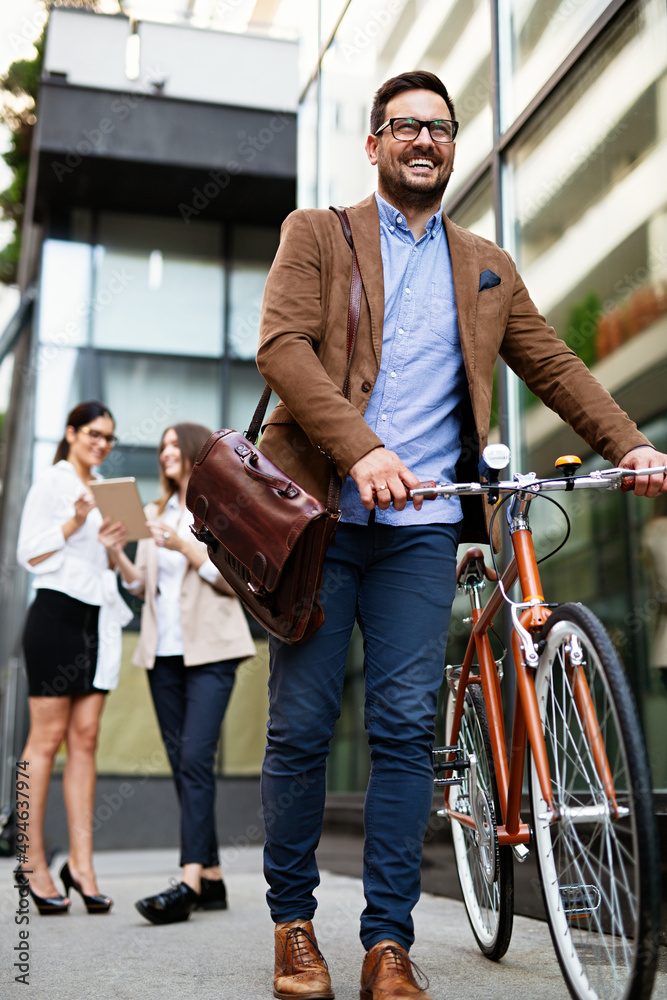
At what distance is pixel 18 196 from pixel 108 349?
413 centimetres

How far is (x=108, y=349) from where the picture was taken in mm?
11328

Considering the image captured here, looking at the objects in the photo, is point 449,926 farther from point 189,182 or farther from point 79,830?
point 189,182

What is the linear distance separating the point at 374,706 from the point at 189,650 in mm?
1935

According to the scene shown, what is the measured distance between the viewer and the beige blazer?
439 cm

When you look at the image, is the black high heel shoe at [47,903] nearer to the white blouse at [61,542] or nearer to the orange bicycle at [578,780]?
the white blouse at [61,542]

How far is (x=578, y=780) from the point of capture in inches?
87.4

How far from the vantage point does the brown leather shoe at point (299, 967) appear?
245 cm

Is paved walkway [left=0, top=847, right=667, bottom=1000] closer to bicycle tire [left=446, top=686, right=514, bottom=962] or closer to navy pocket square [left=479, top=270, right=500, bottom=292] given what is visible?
bicycle tire [left=446, top=686, right=514, bottom=962]

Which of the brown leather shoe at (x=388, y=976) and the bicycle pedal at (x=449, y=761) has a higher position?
the bicycle pedal at (x=449, y=761)

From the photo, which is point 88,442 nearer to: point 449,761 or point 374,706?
point 449,761

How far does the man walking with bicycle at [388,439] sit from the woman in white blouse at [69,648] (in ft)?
6.83

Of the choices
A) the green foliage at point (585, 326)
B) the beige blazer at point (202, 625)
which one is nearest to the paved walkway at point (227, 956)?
the beige blazer at point (202, 625)

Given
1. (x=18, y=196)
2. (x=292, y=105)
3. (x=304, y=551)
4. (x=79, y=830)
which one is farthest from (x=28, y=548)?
(x=18, y=196)

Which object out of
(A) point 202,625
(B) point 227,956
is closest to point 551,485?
(B) point 227,956
